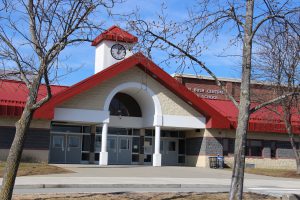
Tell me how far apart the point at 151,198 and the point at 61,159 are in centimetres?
2434

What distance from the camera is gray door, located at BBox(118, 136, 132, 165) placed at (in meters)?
38.3

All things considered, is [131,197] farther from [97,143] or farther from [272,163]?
[272,163]

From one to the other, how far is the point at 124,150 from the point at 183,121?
18.3ft

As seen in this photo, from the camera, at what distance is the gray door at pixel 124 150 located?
126 feet

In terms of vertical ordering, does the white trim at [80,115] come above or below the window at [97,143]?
above

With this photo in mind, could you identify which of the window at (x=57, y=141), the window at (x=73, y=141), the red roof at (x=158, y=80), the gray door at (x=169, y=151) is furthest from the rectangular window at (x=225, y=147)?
the window at (x=57, y=141)

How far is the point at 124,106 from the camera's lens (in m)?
38.0

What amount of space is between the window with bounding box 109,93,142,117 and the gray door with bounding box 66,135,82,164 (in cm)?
348

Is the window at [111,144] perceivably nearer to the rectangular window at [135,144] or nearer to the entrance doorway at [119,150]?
the entrance doorway at [119,150]

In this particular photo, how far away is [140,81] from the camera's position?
117ft

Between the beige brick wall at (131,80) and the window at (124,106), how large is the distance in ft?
8.05

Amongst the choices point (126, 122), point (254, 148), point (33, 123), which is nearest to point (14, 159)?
point (33, 123)

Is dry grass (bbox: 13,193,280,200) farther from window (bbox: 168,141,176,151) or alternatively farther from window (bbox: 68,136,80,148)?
window (bbox: 168,141,176,151)

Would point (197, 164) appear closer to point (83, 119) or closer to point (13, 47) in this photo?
point (83, 119)
